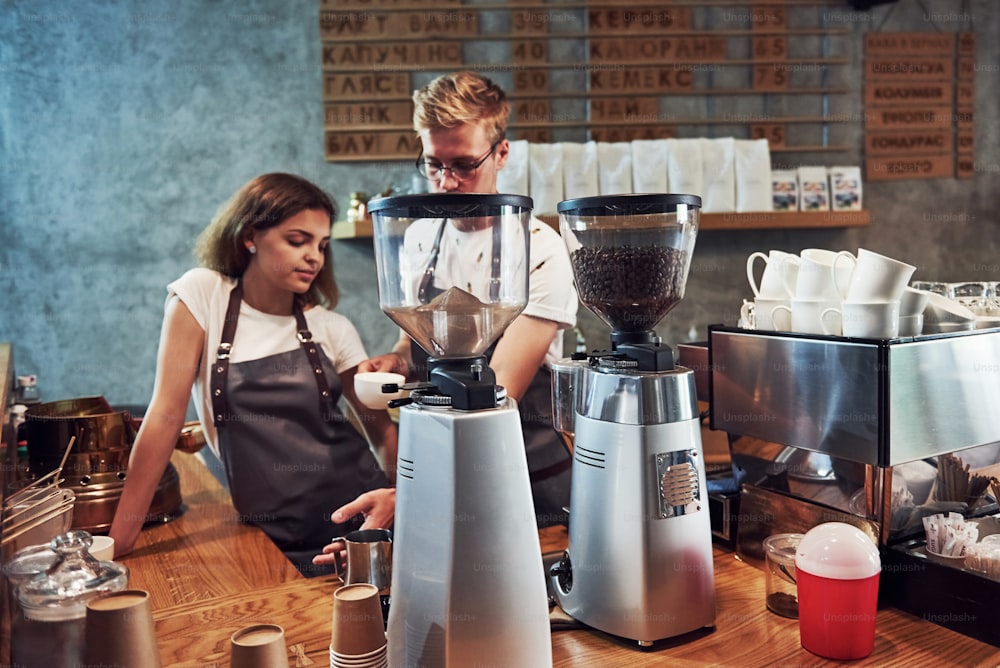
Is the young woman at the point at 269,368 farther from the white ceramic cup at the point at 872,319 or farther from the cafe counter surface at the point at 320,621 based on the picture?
the white ceramic cup at the point at 872,319

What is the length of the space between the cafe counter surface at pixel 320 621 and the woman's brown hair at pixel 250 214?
729 millimetres

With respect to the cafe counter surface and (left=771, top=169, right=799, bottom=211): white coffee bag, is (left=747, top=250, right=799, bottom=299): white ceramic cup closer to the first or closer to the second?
the cafe counter surface

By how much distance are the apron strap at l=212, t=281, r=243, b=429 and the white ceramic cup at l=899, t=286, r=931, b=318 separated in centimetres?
150

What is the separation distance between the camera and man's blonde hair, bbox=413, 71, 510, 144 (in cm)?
202

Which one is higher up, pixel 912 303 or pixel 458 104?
pixel 458 104

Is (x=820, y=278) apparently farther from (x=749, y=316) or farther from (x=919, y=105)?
(x=919, y=105)

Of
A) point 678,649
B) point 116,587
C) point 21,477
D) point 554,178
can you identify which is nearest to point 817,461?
point 678,649

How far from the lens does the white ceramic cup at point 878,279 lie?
1268 millimetres

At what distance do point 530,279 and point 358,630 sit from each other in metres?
1.01

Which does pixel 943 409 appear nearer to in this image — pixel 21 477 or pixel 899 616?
pixel 899 616

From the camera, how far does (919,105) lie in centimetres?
479

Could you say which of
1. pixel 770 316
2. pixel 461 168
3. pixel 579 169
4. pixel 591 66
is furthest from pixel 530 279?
pixel 591 66

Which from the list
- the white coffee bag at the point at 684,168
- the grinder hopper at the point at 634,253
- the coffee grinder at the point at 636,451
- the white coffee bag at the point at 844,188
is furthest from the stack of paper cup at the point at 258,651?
the white coffee bag at the point at 844,188

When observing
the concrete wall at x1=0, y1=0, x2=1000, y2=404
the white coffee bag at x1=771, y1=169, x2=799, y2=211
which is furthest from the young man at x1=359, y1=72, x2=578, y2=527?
the white coffee bag at x1=771, y1=169, x2=799, y2=211
